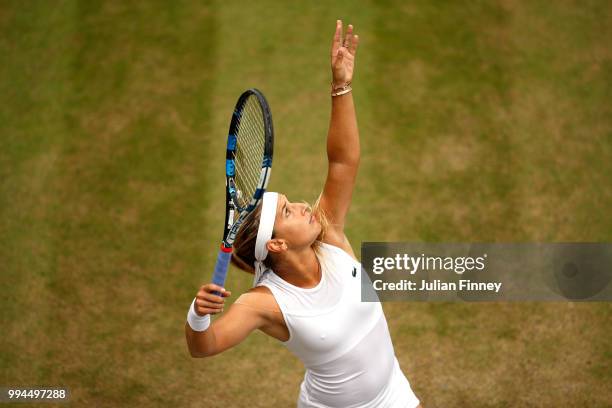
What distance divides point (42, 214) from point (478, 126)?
3828mm

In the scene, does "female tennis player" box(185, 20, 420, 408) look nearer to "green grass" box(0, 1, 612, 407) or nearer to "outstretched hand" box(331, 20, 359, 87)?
"outstretched hand" box(331, 20, 359, 87)

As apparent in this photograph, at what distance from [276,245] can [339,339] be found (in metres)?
0.57

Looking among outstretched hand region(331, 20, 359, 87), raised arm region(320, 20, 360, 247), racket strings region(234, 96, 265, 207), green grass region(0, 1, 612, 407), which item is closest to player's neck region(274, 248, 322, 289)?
raised arm region(320, 20, 360, 247)

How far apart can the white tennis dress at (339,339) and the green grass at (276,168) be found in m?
1.36

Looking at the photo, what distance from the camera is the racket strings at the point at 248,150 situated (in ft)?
13.3

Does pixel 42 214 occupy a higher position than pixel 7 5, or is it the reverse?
pixel 7 5

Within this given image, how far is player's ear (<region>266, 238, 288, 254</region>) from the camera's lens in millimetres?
3723

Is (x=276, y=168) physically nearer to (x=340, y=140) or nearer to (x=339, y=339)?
(x=340, y=140)

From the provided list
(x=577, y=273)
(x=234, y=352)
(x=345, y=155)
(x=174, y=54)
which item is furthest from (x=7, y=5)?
(x=577, y=273)

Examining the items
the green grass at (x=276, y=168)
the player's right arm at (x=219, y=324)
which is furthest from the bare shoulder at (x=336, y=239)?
the green grass at (x=276, y=168)

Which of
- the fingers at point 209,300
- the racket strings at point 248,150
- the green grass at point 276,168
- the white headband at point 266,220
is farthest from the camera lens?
the green grass at point 276,168

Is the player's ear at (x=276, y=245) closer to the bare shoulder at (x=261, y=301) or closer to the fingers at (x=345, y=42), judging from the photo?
the bare shoulder at (x=261, y=301)

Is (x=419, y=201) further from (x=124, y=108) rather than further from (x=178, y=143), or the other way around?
(x=124, y=108)

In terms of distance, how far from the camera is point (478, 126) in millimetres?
6914
